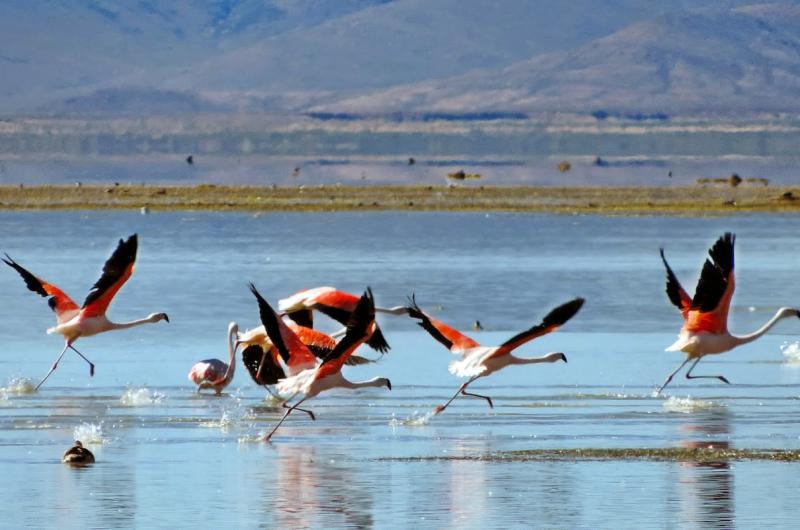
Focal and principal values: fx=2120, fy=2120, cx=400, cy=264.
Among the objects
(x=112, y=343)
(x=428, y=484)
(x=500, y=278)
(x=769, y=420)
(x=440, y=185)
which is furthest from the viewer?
(x=440, y=185)

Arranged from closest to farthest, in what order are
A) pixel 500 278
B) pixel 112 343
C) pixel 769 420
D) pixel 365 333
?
pixel 365 333 → pixel 769 420 → pixel 112 343 → pixel 500 278

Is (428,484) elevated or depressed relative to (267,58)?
depressed

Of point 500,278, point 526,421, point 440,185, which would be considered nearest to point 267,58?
point 440,185

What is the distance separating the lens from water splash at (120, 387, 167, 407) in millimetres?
16375

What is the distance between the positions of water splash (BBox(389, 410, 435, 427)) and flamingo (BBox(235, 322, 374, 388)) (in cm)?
57

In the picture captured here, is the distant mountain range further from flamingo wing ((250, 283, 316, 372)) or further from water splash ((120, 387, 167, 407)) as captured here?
flamingo wing ((250, 283, 316, 372))

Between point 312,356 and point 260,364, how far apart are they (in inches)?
75.0

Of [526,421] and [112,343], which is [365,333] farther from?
[112,343]

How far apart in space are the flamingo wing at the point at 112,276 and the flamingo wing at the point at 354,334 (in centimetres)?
279

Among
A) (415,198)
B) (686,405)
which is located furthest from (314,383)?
(415,198)

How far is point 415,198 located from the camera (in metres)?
49.8

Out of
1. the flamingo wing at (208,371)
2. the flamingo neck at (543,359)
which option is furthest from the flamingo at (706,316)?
the flamingo wing at (208,371)

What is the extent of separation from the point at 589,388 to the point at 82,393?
4.13m

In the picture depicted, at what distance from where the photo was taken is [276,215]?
149 feet
